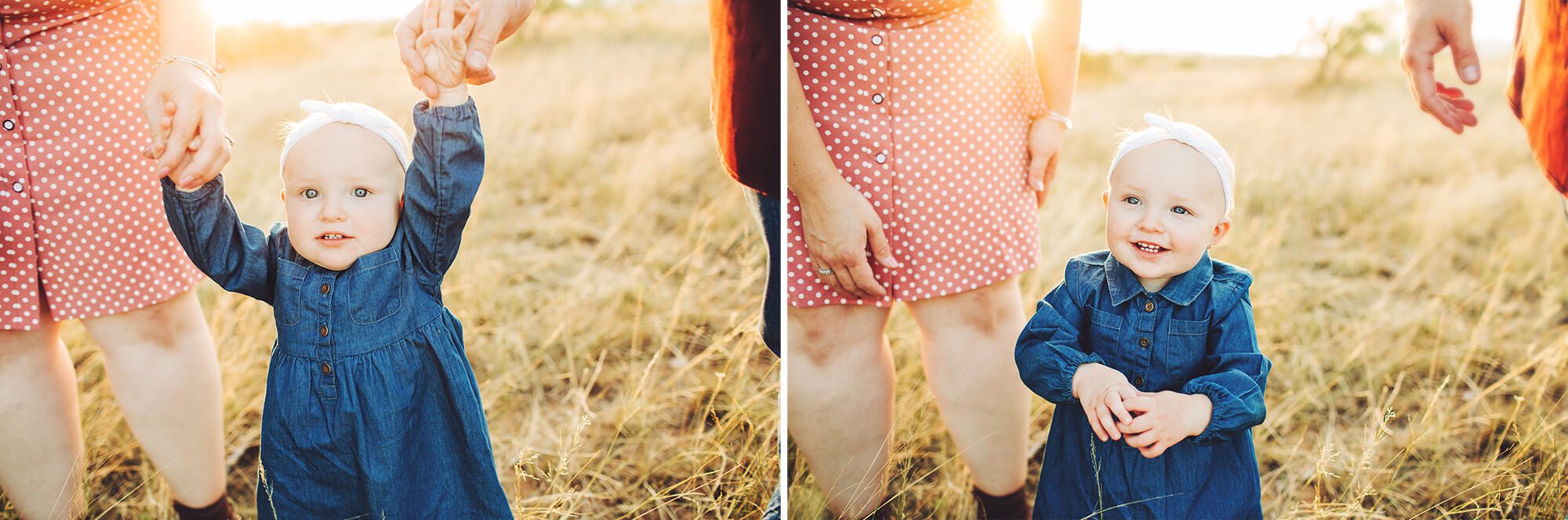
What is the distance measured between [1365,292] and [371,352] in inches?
118

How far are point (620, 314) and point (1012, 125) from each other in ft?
4.77

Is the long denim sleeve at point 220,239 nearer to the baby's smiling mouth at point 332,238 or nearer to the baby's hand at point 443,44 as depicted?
the baby's smiling mouth at point 332,238

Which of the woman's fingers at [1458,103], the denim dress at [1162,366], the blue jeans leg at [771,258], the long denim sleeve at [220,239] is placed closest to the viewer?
the long denim sleeve at [220,239]

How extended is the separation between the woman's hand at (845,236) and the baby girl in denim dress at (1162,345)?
13.3 inches

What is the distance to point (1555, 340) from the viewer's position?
2922mm

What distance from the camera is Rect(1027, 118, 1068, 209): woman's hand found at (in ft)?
7.06

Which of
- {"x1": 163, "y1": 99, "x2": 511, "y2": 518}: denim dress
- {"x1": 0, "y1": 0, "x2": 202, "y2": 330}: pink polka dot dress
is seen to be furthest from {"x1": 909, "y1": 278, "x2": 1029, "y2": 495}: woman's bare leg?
{"x1": 0, "y1": 0, "x2": 202, "y2": 330}: pink polka dot dress

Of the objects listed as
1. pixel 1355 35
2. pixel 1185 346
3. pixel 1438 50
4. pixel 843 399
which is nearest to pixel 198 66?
pixel 843 399

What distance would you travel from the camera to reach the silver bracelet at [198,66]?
190cm

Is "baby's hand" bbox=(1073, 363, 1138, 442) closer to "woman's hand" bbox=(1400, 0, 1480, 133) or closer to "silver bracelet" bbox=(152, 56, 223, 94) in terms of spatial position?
"woman's hand" bbox=(1400, 0, 1480, 133)

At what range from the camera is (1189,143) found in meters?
1.90

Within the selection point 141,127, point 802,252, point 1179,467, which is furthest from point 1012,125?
point 141,127

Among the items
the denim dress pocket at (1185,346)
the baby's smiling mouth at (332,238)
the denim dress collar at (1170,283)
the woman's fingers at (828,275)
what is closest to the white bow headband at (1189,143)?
the denim dress collar at (1170,283)

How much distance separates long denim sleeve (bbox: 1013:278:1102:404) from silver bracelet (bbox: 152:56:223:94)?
1.64 meters
